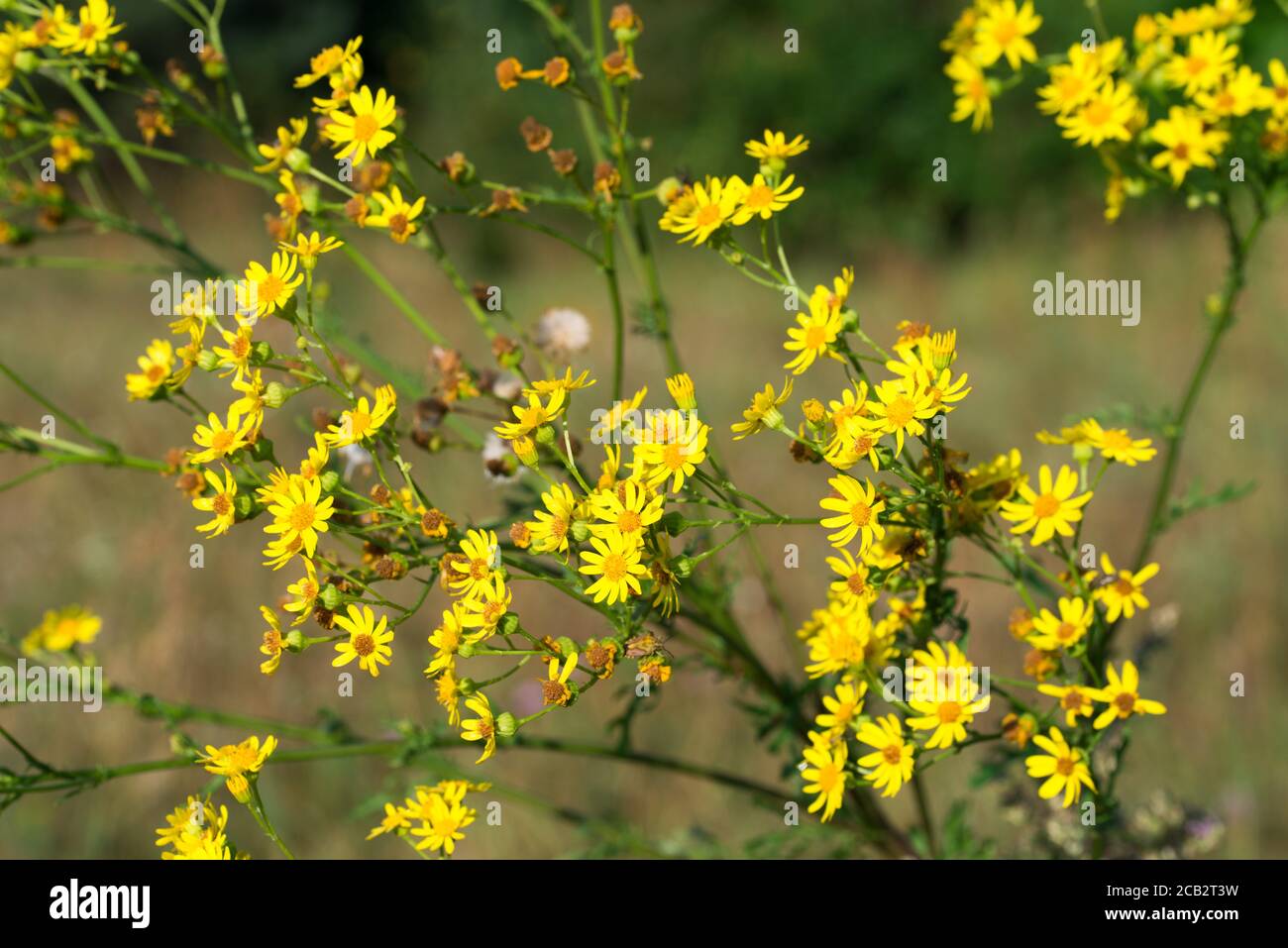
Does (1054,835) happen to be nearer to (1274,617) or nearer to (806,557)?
(1274,617)

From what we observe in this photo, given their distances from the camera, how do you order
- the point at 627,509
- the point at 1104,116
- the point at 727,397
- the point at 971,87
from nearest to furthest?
the point at 627,509
the point at 1104,116
the point at 971,87
the point at 727,397

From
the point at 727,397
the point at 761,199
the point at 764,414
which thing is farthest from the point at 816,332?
the point at 727,397

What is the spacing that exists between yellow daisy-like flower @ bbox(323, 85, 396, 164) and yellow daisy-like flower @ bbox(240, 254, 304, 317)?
19 cm

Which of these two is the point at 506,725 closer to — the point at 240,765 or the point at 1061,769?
the point at 240,765

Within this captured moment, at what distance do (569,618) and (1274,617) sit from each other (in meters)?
2.96

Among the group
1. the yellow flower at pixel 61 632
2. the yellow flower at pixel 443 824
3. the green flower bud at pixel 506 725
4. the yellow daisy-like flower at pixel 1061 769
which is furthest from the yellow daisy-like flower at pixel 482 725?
the yellow flower at pixel 61 632

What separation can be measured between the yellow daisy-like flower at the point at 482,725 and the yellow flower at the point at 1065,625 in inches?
29.1

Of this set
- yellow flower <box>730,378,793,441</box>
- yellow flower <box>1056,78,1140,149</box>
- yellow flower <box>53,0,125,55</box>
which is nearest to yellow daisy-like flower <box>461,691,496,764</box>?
yellow flower <box>730,378,793,441</box>

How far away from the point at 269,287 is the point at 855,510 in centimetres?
88

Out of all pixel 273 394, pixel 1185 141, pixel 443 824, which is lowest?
pixel 443 824

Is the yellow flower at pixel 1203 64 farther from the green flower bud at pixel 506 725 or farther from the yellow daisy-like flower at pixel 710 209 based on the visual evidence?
the green flower bud at pixel 506 725

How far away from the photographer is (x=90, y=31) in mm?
1985

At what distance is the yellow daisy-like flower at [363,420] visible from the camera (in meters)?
1.55

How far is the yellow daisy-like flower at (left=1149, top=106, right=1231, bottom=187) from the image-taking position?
210 centimetres
